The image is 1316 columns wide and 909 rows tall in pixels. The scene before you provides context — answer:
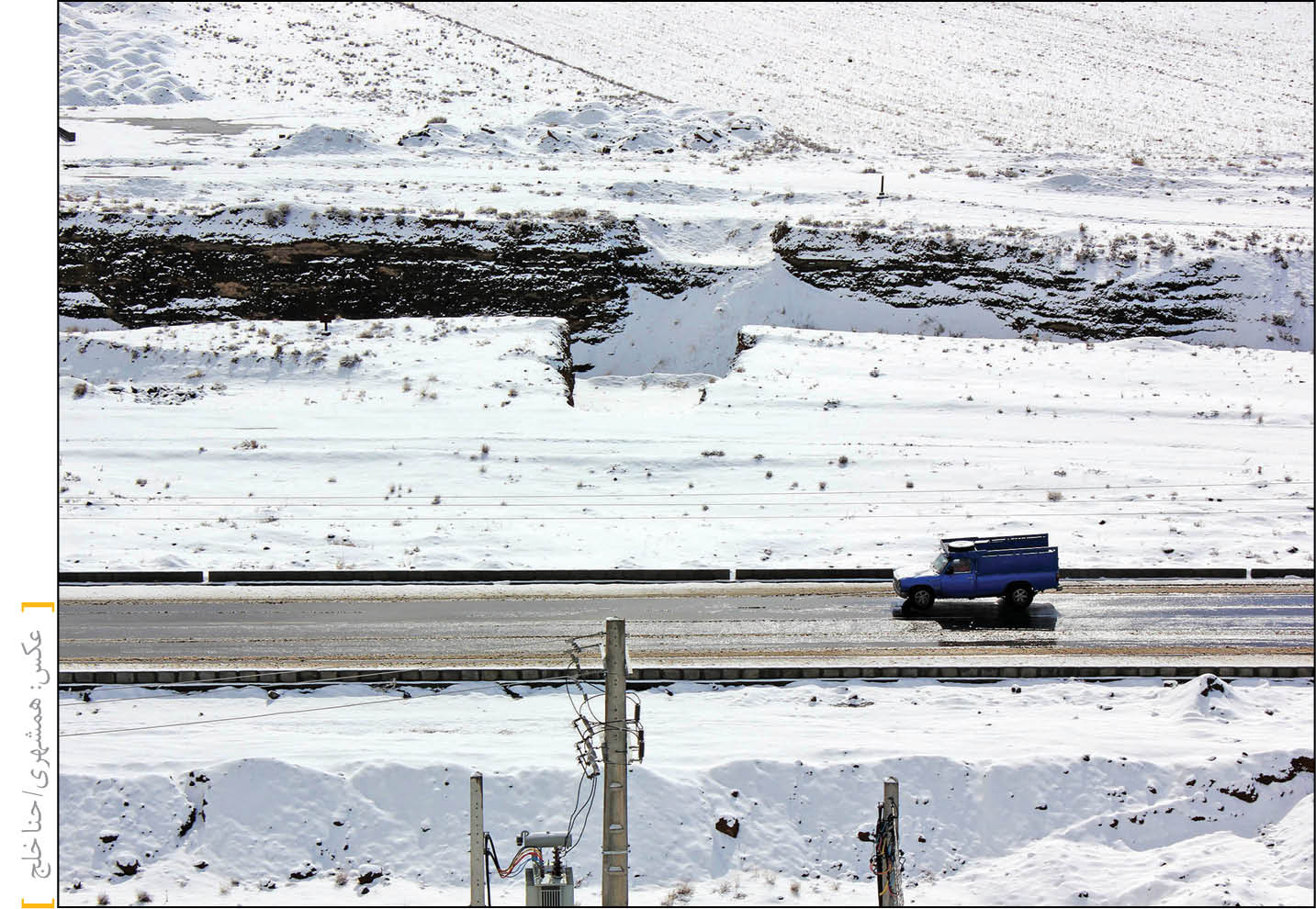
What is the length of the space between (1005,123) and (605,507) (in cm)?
5082

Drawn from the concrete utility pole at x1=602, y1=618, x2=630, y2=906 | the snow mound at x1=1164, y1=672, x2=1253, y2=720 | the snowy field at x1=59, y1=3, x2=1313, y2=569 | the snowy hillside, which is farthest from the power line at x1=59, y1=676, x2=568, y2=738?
the snowy hillside

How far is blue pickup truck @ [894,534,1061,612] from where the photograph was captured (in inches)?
805

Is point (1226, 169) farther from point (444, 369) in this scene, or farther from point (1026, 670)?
point (1026, 670)

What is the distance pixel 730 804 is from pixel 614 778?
5892 mm

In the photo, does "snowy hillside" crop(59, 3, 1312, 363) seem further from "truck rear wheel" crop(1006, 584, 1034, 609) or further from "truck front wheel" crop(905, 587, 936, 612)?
"truck rear wheel" crop(1006, 584, 1034, 609)

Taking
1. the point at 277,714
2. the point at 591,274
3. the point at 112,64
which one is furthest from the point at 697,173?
the point at 112,64

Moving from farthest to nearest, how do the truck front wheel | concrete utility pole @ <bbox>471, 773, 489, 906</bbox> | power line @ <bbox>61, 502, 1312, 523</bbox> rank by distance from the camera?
A: power line @ <bbox>61, 502, 1312, 523</bbox> < the truck front wheel < concrete utility pole @ <bbox>471, 773, 489, 906</bbox>

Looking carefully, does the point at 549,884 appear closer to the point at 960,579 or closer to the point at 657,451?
the point at 960,579

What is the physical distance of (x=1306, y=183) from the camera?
53.3 meters

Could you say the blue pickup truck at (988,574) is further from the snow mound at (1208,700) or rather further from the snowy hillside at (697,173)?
the snowy hillside at (697,173)

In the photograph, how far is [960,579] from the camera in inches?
809

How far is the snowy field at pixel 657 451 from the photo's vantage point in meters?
24.6

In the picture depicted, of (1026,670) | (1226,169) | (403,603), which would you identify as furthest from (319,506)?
(1226,169)

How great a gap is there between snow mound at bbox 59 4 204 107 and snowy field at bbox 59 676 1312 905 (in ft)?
196
